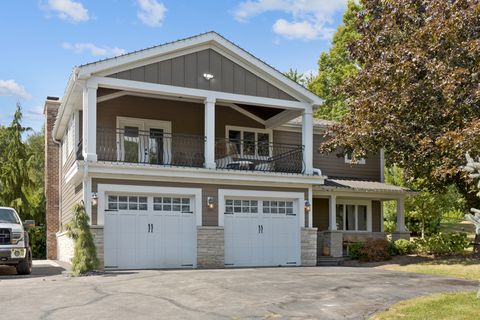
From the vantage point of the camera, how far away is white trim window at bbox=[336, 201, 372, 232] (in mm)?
24562

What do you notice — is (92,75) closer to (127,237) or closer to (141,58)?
(141,58)

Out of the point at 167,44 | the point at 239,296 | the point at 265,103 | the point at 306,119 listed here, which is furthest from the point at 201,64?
the point at 239,296

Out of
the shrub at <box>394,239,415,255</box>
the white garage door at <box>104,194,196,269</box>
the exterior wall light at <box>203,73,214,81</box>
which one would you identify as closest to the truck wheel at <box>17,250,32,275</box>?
the white garage door at <box>104,194,196,269</box>

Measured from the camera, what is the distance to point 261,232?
1892cm

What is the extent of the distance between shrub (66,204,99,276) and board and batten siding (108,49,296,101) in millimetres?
4642

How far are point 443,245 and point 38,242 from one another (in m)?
17.2

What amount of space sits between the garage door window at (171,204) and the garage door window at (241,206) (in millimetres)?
1429

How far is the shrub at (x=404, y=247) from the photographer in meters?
21.6

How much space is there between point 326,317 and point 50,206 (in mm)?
18308

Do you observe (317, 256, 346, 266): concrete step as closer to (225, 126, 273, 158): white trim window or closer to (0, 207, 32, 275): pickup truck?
(225, 126, 273, 158): white trim window

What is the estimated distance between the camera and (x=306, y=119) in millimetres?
19953

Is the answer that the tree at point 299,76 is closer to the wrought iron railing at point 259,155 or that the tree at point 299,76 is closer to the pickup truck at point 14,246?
the wrought iron railing at point 259,155

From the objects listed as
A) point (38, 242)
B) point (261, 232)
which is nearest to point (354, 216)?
point (261, 232)

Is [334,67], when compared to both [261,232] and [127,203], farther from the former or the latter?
[127,203]
